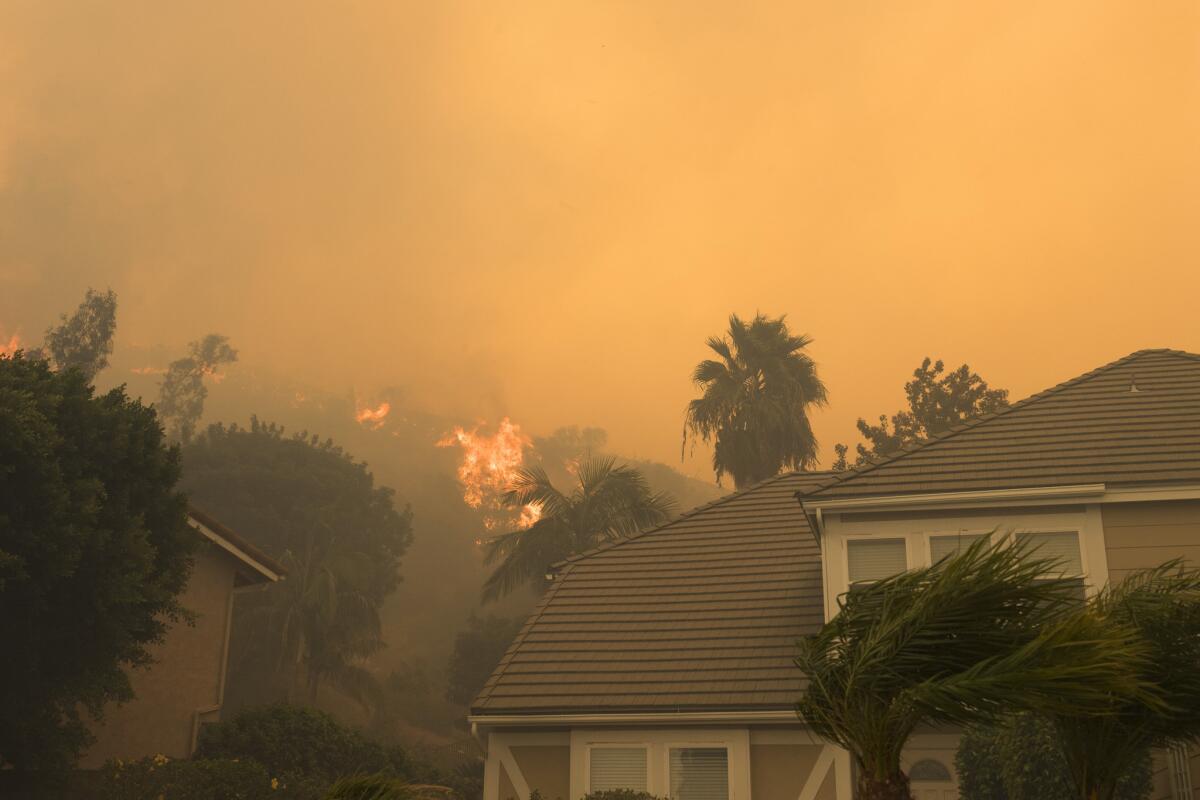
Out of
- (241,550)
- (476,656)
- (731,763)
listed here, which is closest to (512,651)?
(731,763)

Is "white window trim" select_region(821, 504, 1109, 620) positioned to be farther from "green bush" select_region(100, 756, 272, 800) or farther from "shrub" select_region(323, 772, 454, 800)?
"green bush" select_region(100, 756, 272, 800)

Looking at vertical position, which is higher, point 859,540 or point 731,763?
point 859,540

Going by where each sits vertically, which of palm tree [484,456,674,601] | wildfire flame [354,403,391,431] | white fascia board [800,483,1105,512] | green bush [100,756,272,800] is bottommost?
green bush [100,756,272,800]

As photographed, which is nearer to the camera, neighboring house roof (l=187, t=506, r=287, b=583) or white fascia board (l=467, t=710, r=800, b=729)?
white fascia board (l=467, t=710, r=800, b=729)

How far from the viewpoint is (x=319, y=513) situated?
59406 mm

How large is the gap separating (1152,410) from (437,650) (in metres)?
60.4

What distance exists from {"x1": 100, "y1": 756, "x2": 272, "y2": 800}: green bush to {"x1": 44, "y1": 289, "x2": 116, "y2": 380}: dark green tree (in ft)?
140

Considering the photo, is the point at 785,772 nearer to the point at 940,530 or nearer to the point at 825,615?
the point at 825,615

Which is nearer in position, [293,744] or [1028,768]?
[1028,768]

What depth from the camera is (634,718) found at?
17234 mm

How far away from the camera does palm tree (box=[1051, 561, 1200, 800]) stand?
8367 millimetres

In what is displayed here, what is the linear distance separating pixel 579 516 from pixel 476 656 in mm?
13389

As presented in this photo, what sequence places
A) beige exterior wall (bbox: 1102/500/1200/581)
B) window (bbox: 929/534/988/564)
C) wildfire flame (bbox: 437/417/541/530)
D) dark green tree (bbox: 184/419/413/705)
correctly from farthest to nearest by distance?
wildfire flame (bbox: 437/417/541/530), dark green tree (bbox: 184/419/413/705), window (bbox: 929/534/988/564), beige exterior wall (bbox: 1102/500/1200/581)

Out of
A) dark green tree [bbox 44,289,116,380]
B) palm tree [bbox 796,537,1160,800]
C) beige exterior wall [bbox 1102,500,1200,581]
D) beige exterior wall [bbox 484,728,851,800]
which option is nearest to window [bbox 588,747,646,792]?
beige exterior wall [bbox 484,728,851,800]
